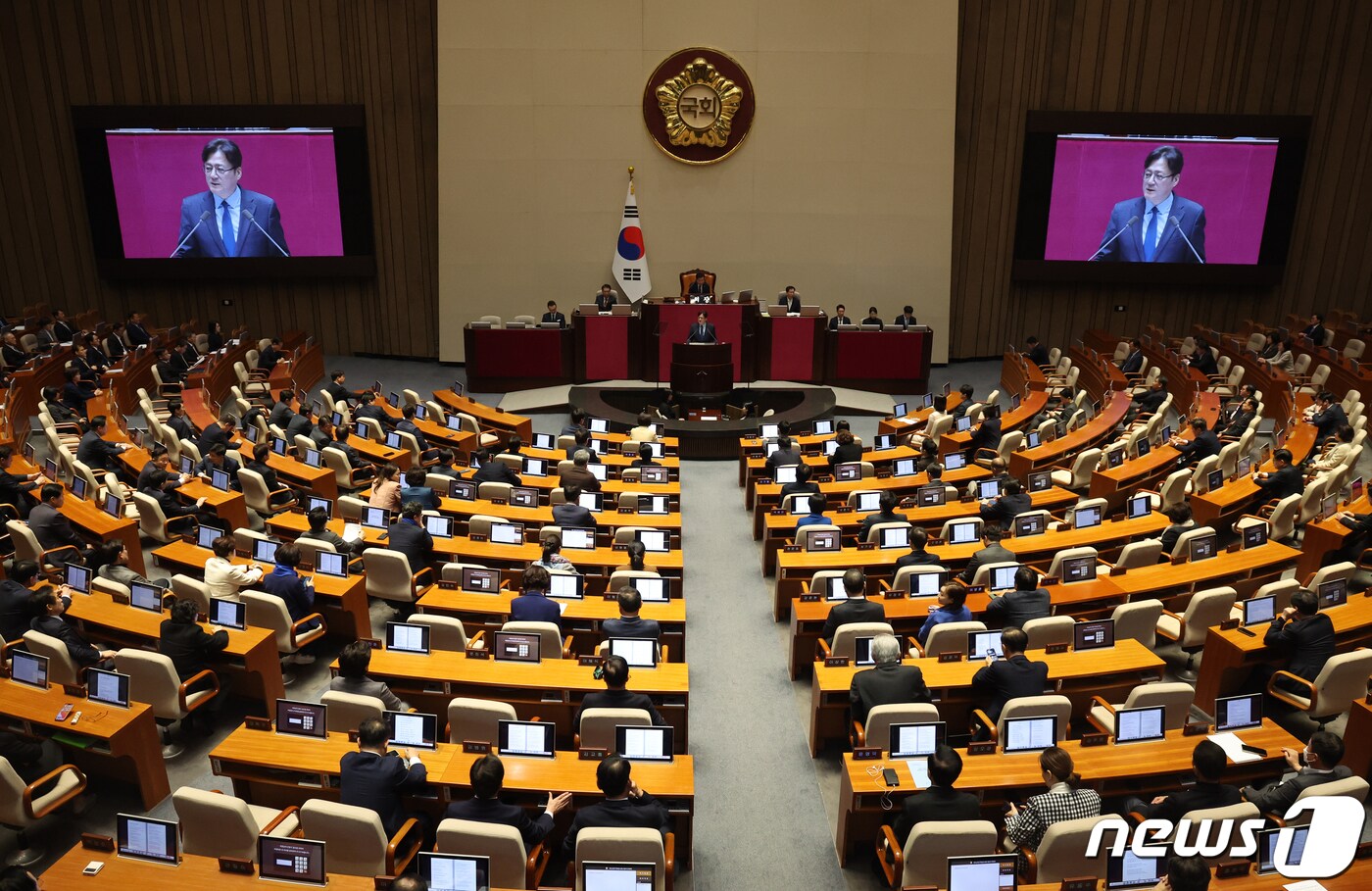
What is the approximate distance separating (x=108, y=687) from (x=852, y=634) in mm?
4885

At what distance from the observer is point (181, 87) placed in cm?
1870

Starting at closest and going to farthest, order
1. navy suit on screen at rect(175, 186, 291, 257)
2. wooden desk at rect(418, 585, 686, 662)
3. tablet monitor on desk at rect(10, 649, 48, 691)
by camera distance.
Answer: tablet monitor on desk at rect(10, 649, 48, 691), wooden desk at rect(418, 585, 686, 662), navy suit on screen at rect(175, 186, 291, 257)

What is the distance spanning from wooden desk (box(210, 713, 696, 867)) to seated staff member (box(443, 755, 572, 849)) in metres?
0.29

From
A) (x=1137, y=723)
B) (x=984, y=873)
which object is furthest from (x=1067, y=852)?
(x=1137, y=723)

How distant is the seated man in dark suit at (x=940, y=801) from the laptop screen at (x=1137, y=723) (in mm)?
1258

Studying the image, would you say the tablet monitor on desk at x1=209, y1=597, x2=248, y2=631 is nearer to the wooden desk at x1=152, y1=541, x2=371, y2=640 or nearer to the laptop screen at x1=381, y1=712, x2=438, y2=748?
the wooden desk at x1=152, y1=541, x2=371, y2=640

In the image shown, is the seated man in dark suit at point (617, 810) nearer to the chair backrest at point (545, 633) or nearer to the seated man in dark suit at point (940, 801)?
the seated man in dark suit at point (940, 801)

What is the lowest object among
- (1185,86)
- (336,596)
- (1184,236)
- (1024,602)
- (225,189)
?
(336,596)

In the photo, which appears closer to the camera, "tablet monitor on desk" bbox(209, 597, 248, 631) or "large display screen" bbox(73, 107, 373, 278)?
"tablet monitor on desk" bbox(209, 597, 248, 631)

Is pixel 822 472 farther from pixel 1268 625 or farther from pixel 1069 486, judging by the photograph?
pixel 1268 625

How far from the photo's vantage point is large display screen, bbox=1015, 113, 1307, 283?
1870cm

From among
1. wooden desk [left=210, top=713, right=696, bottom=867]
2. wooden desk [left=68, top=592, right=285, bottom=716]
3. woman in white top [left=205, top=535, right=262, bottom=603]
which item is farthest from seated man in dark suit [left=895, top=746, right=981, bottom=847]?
woman in white top [left=205, top=535, right=262, bottom=603]

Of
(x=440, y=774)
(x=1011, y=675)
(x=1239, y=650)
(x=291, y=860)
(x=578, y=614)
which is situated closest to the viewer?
(x=291, y=860)

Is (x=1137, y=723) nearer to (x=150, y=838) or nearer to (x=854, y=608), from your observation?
(x=854, y=608)
